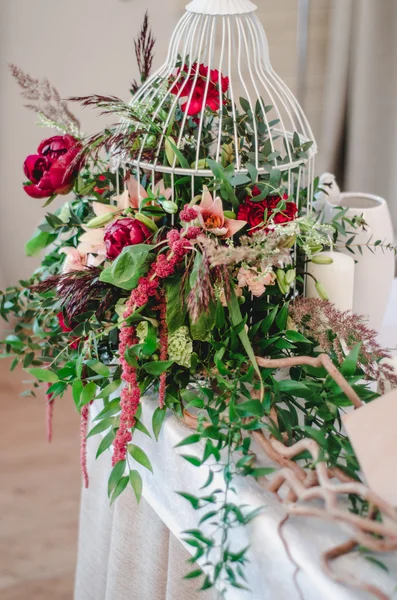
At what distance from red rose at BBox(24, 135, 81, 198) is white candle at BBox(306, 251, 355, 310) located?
1.25ft

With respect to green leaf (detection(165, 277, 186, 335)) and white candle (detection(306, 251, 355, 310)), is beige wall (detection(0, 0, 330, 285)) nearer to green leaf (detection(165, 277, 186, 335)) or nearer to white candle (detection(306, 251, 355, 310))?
white candle (detection(306, 251, 355, 310))

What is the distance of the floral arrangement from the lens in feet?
2.13

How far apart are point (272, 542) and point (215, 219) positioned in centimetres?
36

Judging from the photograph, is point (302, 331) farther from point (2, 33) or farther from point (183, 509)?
point (2, 33)

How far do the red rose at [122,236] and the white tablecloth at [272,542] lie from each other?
0.73 feet

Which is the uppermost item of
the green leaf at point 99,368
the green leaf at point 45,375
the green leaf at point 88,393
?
the green leaf at point 99,368

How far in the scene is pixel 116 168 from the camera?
898 mm

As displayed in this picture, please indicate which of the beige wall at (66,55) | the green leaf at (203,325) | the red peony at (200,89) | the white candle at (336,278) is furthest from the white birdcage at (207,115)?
→ the beige wall at (66,55)

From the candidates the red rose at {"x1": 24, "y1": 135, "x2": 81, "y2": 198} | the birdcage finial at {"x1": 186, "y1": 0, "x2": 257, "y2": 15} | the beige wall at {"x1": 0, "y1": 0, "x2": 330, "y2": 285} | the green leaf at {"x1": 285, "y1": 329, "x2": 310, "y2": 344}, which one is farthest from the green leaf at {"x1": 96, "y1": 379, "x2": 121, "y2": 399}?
the beige wall at {"x1": 0, "y1": 0, "x2": 330, "y2": 285}

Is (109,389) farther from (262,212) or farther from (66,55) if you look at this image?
(66,55)

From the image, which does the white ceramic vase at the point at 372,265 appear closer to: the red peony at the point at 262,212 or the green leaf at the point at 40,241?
the red peony at the point at 262,212

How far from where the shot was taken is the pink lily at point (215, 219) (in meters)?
0.73

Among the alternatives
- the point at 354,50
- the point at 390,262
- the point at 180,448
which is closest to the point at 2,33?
the point at 354,50

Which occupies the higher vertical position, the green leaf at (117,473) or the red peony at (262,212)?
the red peony at (262,212)
